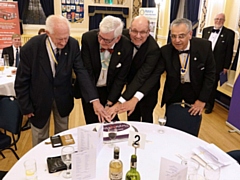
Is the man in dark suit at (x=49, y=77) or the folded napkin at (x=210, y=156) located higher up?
the man in dark suit at (x=49, y=77)

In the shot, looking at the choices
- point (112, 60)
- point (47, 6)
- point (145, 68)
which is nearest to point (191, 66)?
point (145, 68)

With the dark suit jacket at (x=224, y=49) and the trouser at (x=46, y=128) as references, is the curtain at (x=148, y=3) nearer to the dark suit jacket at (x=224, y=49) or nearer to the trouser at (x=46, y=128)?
the dark suit jacket at (x=224, y=49)

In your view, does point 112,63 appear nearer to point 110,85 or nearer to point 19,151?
point 110,85

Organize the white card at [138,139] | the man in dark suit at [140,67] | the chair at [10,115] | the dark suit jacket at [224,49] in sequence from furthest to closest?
the dark suit jacket at [224,49]
the man in dark suit at [140,67]
the chair at [10,115]
the white card at [138,139]

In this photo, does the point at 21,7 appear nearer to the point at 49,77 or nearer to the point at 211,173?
the point at 49,77

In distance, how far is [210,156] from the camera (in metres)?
1.48

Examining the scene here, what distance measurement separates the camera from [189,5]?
5840 mm

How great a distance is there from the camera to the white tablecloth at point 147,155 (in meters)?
1.31

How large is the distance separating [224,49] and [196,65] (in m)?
2.08

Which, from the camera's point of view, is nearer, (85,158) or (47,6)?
(85,158)

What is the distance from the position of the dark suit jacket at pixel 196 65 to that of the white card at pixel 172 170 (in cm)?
146

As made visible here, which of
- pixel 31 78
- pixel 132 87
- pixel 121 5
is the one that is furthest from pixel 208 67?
pixel 121 5

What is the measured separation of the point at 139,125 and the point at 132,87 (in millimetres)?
551

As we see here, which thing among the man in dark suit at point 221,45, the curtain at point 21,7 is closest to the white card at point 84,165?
the man in dark suit at point 221,45
